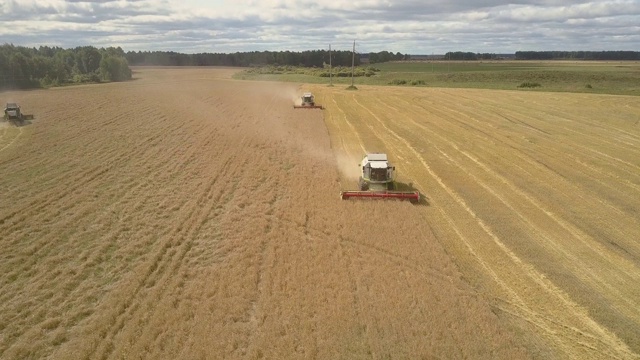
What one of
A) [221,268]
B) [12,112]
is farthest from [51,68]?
[221,268]

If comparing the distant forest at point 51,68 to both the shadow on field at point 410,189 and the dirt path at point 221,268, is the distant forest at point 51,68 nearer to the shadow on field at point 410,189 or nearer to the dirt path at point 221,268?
the dirt path at point 221,268

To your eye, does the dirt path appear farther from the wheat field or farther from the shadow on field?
the shadow on field

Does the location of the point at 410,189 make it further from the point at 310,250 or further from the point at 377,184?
the point at 310,250

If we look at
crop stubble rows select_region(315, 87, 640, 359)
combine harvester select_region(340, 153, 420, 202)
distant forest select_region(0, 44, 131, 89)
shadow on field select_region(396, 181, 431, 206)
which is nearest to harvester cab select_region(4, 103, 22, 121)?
crop stubble rows select_region(315, 87, 640, 359)

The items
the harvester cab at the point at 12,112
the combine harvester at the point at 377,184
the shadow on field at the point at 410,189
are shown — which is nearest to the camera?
the combine harvester at the point at 377,184

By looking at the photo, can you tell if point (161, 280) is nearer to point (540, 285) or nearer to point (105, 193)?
point (105, 193)

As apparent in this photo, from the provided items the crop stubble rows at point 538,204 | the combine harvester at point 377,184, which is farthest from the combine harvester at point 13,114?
the combine harvester at point 377,184
